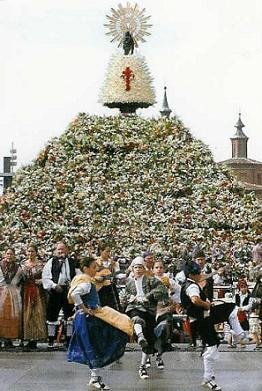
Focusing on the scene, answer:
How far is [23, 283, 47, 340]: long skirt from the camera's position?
19.9 metres

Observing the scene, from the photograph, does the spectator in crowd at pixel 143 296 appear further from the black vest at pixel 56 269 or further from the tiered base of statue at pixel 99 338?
the black vest at pixel 56 269

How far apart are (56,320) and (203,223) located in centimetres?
1343

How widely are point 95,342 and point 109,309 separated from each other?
0.43 metres

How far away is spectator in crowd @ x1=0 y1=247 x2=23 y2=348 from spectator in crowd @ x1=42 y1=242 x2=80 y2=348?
462 mm

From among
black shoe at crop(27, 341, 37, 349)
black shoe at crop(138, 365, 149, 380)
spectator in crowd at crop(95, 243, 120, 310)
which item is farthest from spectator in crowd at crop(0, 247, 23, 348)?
black shoe at crop(138, 365, 149, 380)

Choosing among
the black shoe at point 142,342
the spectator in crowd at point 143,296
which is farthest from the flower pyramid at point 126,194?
the black shoe at point 142,342

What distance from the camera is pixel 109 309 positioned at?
1524 centimetres

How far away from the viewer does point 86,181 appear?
34.4 meters

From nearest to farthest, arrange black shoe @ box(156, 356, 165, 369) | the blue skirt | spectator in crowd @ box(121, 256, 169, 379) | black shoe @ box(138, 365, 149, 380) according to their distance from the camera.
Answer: the blue skirt, black shoe @ box(138, 365, 149, 380), spectator in crowd @ box(121, 256, 169, 379), black shoe @ box(156, 356, 165, 369)

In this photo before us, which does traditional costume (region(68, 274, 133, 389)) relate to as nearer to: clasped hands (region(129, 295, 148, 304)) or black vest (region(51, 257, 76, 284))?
clasped hands (region(129, 295, 148, 304))

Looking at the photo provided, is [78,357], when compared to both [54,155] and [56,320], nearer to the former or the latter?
[56,320]

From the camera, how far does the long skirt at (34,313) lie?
19.9 meters

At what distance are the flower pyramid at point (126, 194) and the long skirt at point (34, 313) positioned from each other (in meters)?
12.1

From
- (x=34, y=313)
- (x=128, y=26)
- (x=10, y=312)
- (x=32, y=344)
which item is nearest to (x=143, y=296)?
(x=34, y=313)
